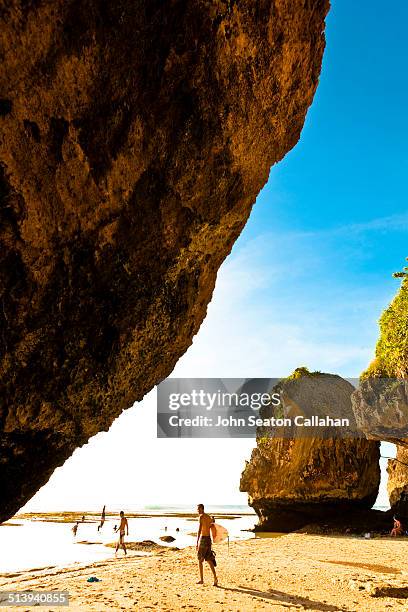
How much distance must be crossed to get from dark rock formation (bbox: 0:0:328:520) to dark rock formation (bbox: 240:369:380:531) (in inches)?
981

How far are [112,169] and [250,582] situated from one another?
34.8 feet

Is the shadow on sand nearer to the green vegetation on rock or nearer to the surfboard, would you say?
the surfboard

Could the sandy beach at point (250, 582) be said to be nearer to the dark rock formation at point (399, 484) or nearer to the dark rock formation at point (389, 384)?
the dark rock formation at point (389, 384)

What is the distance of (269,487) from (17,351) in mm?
28000

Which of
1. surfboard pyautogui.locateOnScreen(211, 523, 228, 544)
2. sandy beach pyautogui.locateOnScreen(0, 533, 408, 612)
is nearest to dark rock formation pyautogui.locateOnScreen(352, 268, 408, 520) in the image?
sandy beach pyautogui.locateOnScreen(0, 533, 408, 612)

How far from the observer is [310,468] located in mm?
27453

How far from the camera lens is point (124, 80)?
12.5ft

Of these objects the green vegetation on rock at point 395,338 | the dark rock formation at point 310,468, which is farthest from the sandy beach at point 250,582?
the dark rock formation at point 310,468

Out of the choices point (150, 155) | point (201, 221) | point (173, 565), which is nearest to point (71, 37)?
point (150, 155)

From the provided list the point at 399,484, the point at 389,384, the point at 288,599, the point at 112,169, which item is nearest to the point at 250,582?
the point at 288,599

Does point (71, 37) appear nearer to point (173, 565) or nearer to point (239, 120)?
point (239, 120)

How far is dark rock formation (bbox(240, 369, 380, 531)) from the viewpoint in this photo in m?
27.2

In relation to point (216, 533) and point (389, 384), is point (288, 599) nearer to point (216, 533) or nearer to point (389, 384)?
point (216, 533)

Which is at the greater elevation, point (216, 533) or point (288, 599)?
point (216, 533)
